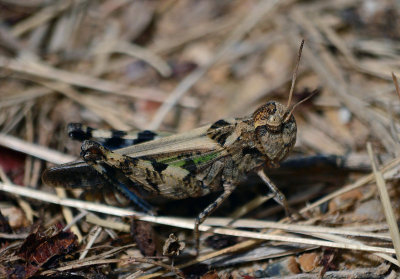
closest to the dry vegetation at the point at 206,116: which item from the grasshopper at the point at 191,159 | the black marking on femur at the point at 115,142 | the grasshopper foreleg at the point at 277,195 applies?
the grasshopper foreleg at the point at 277,195

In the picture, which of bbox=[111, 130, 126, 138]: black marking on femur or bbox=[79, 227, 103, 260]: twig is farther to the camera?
bbox=[111, 130, 126, 138]: black marking on femur

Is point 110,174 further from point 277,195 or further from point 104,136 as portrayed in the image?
point 277,195

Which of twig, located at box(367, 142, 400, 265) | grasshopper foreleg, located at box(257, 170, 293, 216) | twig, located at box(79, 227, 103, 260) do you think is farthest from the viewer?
grasshopper foreleg, located at box(257, 170, 293, 216)

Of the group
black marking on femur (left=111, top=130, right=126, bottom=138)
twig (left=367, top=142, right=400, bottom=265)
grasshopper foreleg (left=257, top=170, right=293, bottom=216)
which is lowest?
twig (left=367, top=142, right=400, bottom=265)

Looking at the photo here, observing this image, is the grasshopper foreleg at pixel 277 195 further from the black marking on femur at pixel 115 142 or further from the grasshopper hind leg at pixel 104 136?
the black marking on femur at pixel 115 142

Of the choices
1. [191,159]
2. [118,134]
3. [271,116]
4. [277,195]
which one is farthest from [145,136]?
→ [277,195]

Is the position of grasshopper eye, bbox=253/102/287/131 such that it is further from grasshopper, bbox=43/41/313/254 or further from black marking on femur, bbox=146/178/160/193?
black marking on femur, bbox=146/178/160/193

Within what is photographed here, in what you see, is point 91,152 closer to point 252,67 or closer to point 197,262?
point 197,262

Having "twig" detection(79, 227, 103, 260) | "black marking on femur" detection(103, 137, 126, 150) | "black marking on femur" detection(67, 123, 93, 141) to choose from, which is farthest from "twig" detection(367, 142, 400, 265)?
"black marking on femur" detection(67, 123, 93, 141)

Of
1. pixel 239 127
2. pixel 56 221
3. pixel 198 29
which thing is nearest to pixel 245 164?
pixel 239 127
